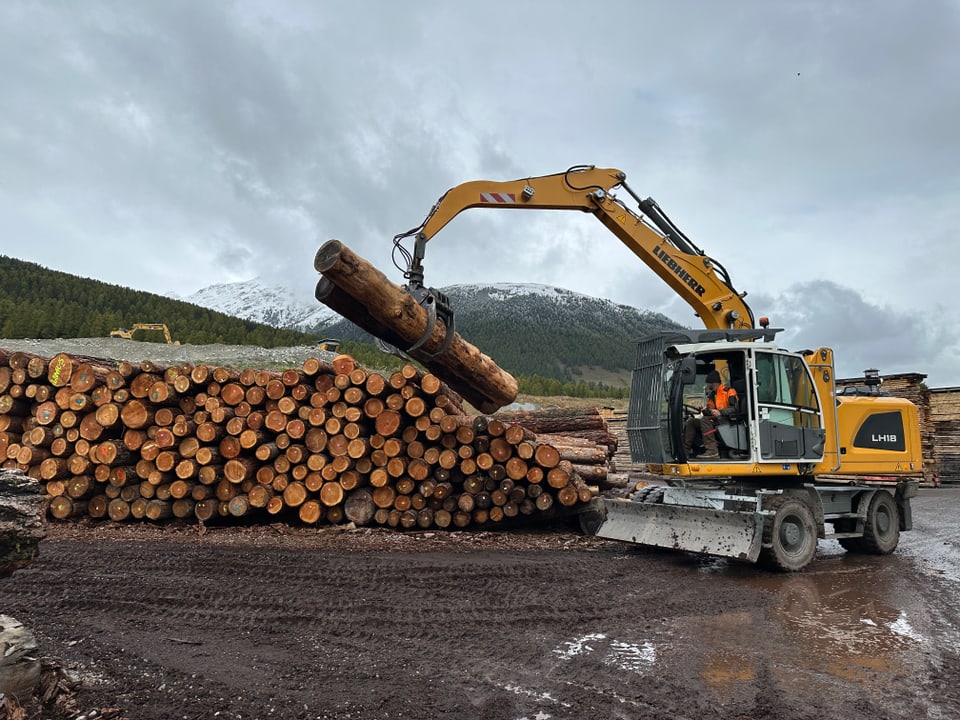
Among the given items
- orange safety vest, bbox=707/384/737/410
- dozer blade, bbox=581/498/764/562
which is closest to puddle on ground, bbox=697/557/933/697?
dozer blade, bbox=581/498/764/562

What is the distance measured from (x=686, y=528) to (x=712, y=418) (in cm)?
121

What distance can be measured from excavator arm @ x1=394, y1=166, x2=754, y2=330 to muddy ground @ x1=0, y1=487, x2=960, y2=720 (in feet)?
10.8

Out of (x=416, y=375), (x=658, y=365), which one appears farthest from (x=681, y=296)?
(x=416, y=375)

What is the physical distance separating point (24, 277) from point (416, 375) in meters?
62.5

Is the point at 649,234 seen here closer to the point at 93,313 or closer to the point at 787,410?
the point at 787,410

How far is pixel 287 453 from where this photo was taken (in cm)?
809

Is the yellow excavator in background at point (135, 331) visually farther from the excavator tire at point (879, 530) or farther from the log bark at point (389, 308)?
the excavator tire at point (879, 530)

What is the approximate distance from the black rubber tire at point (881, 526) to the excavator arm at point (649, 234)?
8.99ft

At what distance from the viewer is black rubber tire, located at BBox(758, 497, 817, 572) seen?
668cm

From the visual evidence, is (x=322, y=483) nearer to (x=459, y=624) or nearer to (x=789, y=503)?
(x=459, y=624)

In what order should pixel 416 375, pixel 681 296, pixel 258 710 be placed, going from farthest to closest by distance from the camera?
pixel 681 296, pixel 416 375, pixel 258 710

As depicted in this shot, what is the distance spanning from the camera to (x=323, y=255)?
600cm

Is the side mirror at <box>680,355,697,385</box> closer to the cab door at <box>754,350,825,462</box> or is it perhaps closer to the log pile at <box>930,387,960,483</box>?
the cab door at <box>754,350,825,462</box>

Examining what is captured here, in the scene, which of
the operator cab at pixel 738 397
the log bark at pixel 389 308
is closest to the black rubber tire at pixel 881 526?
the operator cab at pixel 738 397
